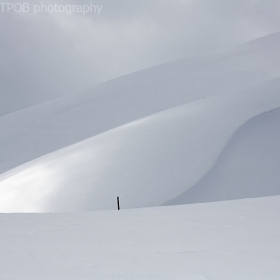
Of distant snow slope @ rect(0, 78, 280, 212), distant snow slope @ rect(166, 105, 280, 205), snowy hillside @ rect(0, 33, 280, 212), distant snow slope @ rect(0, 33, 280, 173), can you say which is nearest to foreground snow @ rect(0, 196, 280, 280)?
distant snow slope @ rect(166, 105, 280, 205)

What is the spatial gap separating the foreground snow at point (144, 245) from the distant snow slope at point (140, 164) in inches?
145

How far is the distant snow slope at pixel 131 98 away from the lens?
1912 cm

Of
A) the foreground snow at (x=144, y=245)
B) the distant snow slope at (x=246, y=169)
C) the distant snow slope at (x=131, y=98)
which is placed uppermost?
the distant snow slope at (x=131, y=98)

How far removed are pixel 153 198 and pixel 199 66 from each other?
52.8 feet

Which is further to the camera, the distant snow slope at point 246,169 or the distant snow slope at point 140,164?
the distant snow slope at point 140,164

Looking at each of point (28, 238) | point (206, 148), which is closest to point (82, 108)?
point (206, 148)

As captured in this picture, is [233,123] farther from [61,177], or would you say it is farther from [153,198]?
[61,177]

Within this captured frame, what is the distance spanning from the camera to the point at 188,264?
3.21 metres

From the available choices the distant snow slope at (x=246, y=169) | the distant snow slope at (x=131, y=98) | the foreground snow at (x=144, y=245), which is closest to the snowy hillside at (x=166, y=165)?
the distant snow slope at (x=246, y=169)

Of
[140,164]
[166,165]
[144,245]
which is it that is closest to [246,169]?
[166,165]

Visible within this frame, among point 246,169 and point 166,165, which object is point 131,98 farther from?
point 246,169

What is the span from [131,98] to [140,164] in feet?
39.1

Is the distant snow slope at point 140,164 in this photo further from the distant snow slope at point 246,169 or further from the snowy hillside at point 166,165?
the distant snow slope at point 246,169

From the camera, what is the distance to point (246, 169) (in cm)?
894
